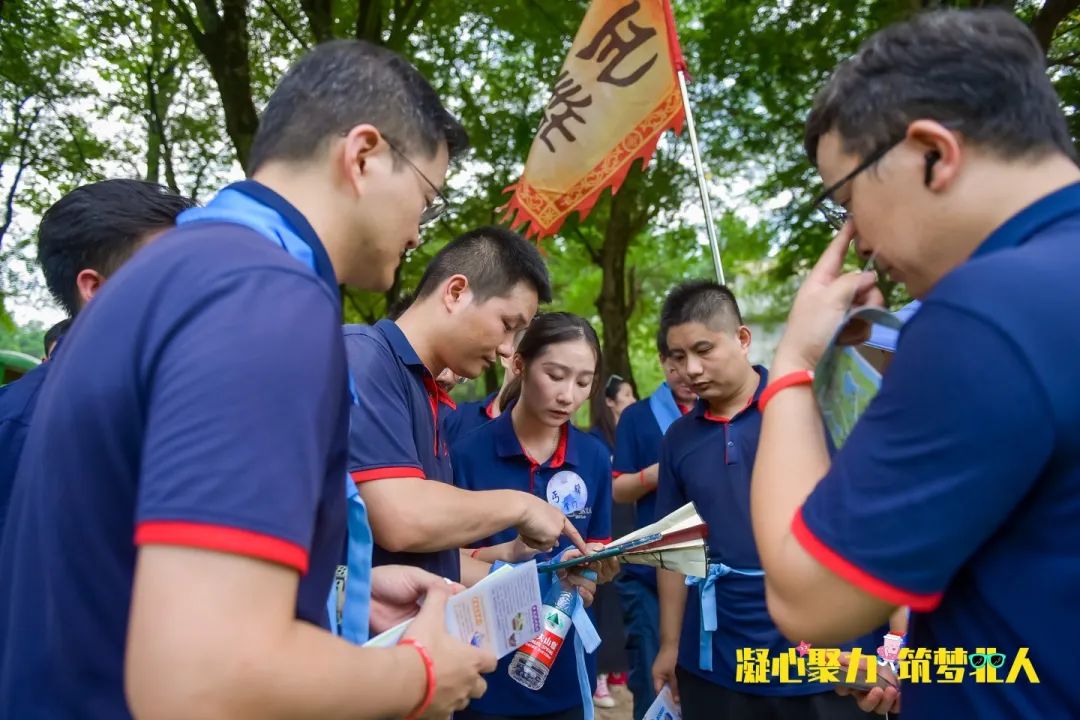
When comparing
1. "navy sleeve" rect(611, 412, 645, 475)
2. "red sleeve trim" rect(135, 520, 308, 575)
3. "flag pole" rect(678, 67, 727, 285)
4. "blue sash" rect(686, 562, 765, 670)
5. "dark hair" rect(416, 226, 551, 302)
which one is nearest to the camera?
"red sleeve trim" rect(135, 520, 308, 575)

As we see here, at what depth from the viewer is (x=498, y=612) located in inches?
81.7

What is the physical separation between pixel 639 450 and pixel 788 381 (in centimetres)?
393

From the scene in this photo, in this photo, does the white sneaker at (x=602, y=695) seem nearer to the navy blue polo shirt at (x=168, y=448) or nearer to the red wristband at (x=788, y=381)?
the red wristband at (x=788, y=381)

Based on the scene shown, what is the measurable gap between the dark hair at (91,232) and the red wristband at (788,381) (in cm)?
204

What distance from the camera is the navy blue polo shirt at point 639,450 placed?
532 cm

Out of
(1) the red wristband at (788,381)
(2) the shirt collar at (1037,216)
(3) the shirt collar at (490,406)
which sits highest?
(2) the shirt collar at (1037,216)

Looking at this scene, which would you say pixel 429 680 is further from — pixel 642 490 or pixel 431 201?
pixel 642 490

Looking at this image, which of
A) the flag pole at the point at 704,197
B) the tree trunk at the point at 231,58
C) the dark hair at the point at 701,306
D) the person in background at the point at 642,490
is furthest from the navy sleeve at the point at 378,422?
the tree trunk at the point at 231,58

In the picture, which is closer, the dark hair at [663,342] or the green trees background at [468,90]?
the dark hair at [663,342]

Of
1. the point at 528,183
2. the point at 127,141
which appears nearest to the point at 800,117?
the point at 528,183

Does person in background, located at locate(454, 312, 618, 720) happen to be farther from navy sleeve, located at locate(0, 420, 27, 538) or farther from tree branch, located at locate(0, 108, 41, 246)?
tree branch, located at locate(0, 108, 41, 246)

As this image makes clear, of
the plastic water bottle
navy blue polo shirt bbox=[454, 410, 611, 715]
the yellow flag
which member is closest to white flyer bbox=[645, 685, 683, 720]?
navy blue polo shirt bbox=[454, 410, 611, 715]

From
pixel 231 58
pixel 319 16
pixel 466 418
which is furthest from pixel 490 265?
pixel 319 16

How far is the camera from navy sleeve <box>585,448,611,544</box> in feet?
12.6
